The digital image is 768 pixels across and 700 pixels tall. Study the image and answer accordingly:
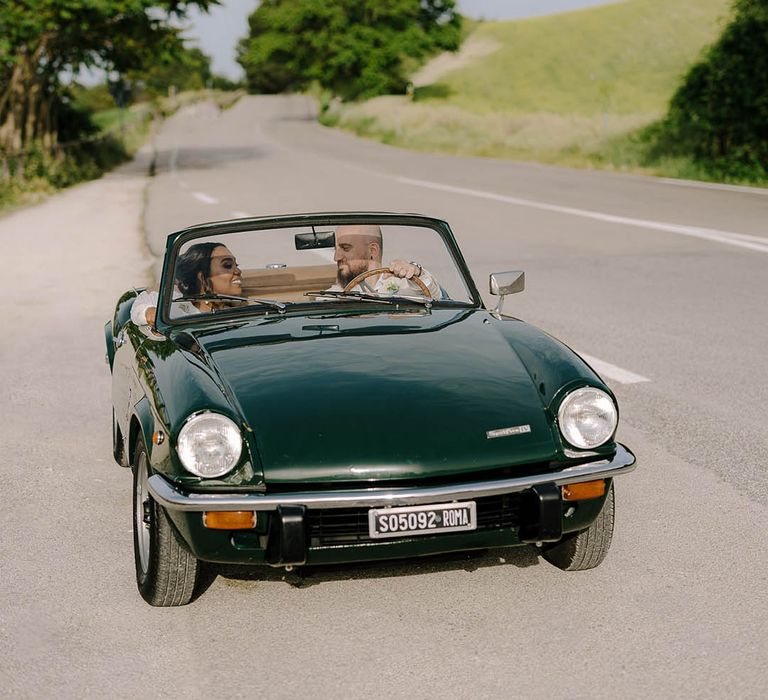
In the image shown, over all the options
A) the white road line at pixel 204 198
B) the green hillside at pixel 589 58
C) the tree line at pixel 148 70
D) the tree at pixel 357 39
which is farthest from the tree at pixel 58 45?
the tree at pixel 357 39

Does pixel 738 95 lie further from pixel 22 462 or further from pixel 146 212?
pixel 22 462

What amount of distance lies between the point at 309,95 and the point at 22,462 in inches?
4397

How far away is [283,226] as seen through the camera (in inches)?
209

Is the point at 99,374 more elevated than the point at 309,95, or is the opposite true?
the point at 99,374

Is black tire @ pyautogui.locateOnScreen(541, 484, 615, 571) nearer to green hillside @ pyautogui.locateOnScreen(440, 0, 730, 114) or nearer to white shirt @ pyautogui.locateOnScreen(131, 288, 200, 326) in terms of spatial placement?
white shirt @ pyautogui.locateOnScreen(131, 288, 200, 326)

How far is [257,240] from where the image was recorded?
5387 millimetres

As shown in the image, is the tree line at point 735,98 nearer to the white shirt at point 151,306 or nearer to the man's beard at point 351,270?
the man's beard at point 351,270

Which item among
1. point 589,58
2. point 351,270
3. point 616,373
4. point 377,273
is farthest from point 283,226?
point 589,58

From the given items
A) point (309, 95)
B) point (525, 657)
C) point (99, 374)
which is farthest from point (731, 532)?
point (309, 95)

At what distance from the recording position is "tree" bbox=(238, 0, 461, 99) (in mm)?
79375

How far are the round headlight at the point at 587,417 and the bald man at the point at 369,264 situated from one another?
57.4 inches

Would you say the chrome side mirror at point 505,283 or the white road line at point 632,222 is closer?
the chrome side mirror at point 505,283

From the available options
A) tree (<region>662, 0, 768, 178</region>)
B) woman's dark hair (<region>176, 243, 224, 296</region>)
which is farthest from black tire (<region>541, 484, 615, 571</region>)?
tree (<region>662, 0, 768, 178</region>)

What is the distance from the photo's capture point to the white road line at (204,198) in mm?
22766
